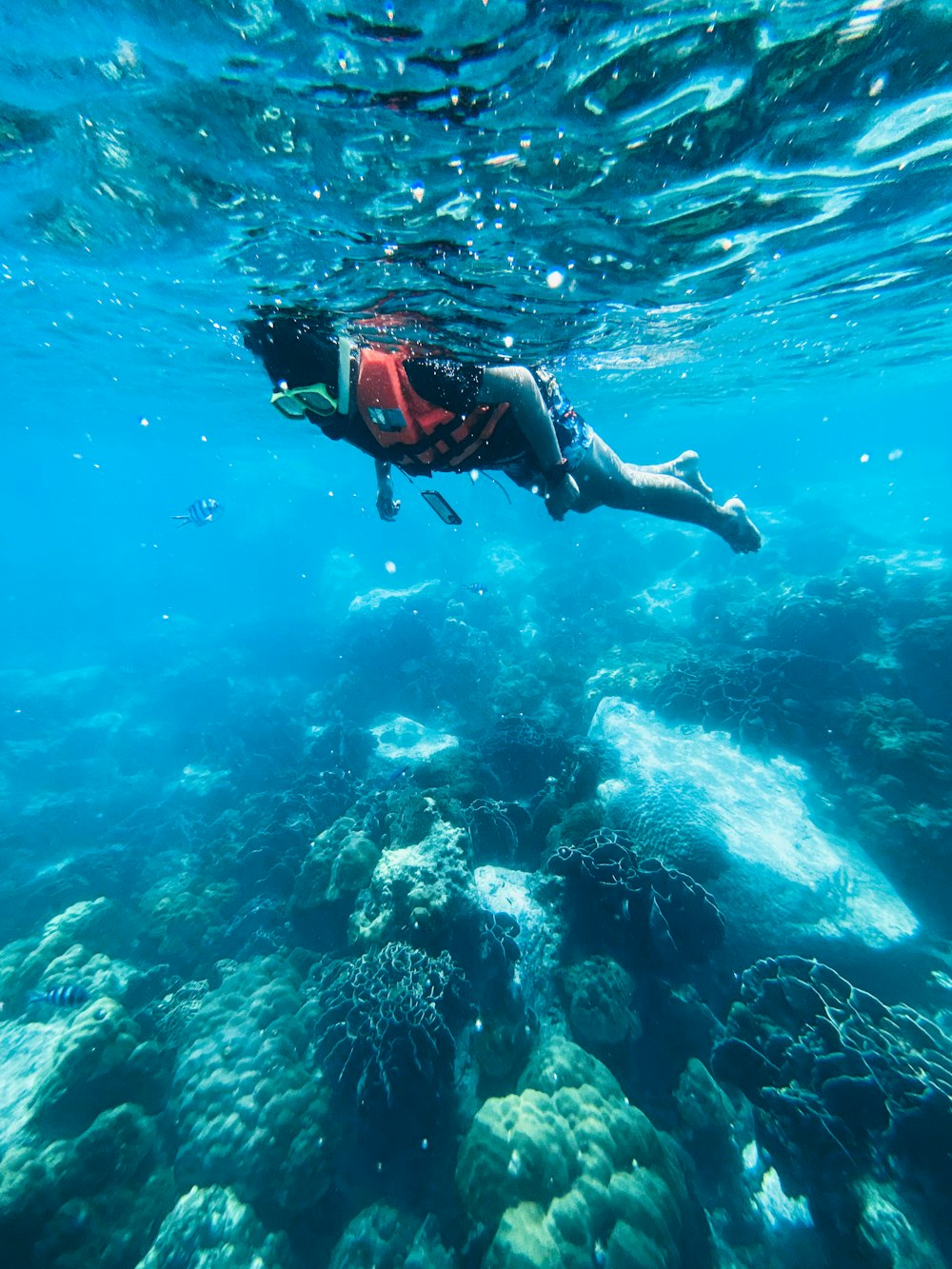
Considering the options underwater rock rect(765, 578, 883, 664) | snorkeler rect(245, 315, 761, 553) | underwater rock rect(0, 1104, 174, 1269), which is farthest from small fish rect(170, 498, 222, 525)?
underwater rock rect(765, 578, 883, 664)

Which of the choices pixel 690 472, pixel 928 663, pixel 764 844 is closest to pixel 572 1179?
pixel 764 844

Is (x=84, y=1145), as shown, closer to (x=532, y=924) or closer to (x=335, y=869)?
(x=335, y=869)

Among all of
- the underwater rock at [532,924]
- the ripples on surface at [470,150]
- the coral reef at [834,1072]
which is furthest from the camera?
the underwater rock at [532,924]

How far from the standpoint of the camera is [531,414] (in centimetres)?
415

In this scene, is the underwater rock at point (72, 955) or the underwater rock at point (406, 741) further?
the underwater rock at point (406, 741)

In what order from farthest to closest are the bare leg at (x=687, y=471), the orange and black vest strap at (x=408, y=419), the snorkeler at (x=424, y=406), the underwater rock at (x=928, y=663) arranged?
the underwater rock at (x=928, y=663), the bare leg at (x=687, y=471), the orange and black vest strap at (x=408, y=419), the snorkeler at (x=424, y=406)

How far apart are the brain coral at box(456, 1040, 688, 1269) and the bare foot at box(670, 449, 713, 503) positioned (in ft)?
22.3

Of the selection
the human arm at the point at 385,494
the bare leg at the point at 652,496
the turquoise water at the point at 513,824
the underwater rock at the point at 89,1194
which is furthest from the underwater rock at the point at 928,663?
the underwater rock at the point at 89,1194

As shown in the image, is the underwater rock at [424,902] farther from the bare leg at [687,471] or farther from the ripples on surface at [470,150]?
the ripples on surface at [470,150]

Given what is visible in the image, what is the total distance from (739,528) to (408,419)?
4838 mm

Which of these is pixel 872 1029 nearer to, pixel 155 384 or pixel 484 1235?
pixel 484 1235

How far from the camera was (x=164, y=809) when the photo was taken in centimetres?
1755

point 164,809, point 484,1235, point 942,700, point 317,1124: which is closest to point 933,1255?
point 484,1235

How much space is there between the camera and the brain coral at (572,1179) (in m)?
4.08
